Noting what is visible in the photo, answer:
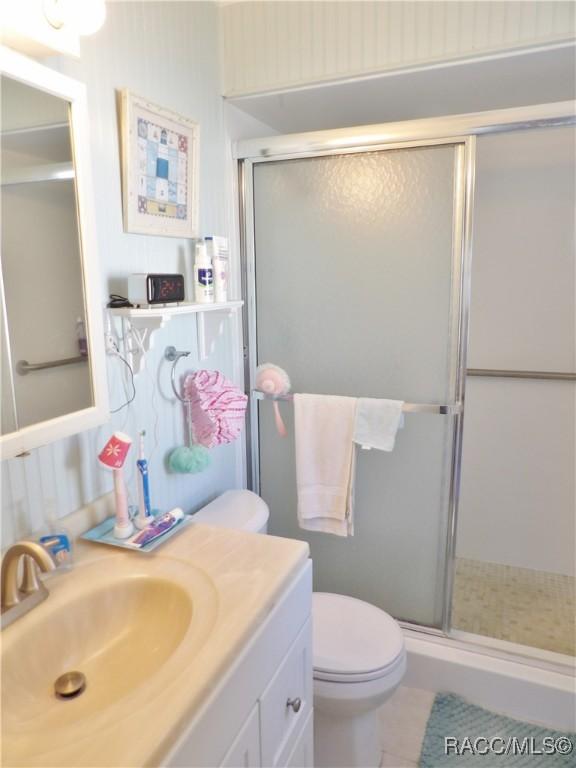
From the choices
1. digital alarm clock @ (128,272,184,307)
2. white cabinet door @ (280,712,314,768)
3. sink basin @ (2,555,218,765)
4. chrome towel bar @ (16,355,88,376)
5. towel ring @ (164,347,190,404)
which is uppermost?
digital alarm clock @ (128,272,184,307)

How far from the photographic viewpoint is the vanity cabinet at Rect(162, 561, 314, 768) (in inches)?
31.6

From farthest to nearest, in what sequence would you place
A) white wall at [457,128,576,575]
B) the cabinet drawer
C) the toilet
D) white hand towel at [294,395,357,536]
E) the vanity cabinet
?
white wall at [457,128,576,575] → white hand towel at [294,395,357,536] → the toilet → the cabinet drawer → the vanity cabinet

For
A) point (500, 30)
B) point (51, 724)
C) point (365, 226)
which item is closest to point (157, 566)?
point (51, 724)

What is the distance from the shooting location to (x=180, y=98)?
156cm

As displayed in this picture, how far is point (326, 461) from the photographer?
1863 millimetres

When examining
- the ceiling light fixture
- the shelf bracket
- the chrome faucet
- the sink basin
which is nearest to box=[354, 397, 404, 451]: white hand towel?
the shelf bracket

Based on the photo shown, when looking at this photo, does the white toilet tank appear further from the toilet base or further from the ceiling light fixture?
the ceiling light fixture

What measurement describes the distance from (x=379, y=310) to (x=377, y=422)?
37 centimetres

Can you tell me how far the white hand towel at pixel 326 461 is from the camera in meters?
1.83

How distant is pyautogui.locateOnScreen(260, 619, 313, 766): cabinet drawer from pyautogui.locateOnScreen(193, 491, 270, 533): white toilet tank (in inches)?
17.6

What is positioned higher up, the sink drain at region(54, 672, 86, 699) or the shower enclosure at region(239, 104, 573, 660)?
the shower enclosure at region(239, 104, 573, 660)

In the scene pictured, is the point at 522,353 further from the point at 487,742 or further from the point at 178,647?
the point at 178,647

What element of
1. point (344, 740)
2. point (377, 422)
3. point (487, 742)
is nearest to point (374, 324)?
point (377, 422)

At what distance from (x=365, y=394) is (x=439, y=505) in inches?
18.1
